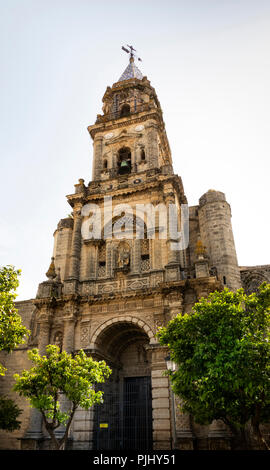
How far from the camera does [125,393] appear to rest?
781 inches

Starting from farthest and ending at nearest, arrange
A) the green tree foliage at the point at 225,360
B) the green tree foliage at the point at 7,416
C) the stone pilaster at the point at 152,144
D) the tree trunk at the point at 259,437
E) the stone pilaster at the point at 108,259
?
the stone pilaster at the point at 152,144, the stone pilaster at the point at 108,259, the green tree foliage at the point at 7,416, the tree trunk at the point at 259,437, the green tree foliage at the point at 225,360

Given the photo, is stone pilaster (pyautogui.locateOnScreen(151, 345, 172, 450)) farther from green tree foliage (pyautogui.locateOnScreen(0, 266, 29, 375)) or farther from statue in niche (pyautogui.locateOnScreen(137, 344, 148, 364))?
green tree foliage (pyautogui.locateOnScreen(0, 266, 29, 375))

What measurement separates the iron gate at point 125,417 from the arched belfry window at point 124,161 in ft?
45.4

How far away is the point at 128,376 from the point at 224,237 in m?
9.79

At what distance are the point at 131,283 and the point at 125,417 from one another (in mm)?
7142

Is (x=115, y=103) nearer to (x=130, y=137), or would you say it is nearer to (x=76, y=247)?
(x=130, y=137)

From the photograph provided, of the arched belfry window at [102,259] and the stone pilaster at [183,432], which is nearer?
the stone pilaster at [183,432]

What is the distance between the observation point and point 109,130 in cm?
2700

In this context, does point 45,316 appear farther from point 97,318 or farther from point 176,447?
point 176,447

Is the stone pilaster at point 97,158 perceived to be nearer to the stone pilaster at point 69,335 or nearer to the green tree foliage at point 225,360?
the stone pilaster at point 69,335

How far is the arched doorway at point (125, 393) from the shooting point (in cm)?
1809

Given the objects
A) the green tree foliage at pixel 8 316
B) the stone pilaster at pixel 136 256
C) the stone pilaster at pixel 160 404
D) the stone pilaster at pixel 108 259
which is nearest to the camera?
the green tree foliage at pixel 8 316

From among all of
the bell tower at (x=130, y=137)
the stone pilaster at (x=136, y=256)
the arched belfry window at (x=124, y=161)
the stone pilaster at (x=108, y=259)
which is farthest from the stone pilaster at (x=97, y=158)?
the stone pilaster at (x=136, y=256)

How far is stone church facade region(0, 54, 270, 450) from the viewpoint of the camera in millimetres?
16766
